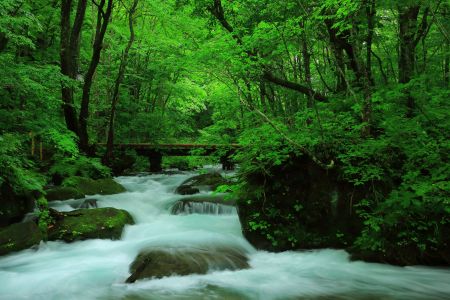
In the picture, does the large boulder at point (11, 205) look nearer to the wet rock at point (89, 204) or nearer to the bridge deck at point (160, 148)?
the wet rock at point (89, 204)

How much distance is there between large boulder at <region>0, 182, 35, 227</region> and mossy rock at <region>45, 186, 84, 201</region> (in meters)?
1.72

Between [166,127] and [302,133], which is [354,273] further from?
[166,127]

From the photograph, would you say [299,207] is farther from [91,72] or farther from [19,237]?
[91,72]

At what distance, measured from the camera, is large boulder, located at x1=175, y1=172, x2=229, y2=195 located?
36.5ft

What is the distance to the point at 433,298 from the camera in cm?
467

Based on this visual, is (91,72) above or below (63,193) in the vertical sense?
above

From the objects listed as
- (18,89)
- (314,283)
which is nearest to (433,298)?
(314,283)

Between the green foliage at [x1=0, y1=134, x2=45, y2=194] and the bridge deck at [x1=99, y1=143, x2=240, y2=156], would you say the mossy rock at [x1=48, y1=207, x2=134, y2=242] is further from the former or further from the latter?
the bridge deck at [x1=99, y1=143, x2=240, y2=156]

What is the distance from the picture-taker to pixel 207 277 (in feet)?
17.3

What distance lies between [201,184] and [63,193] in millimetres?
4305

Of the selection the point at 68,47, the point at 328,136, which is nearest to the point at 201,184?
the point at 328,136

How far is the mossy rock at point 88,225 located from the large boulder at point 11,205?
0.74 metres

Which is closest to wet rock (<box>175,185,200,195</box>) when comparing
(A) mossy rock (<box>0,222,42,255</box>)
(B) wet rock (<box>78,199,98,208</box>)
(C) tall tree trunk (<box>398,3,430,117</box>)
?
(B) wet rock (<box>78,199,98,208</box>)

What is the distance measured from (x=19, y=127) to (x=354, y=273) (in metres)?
8.93
